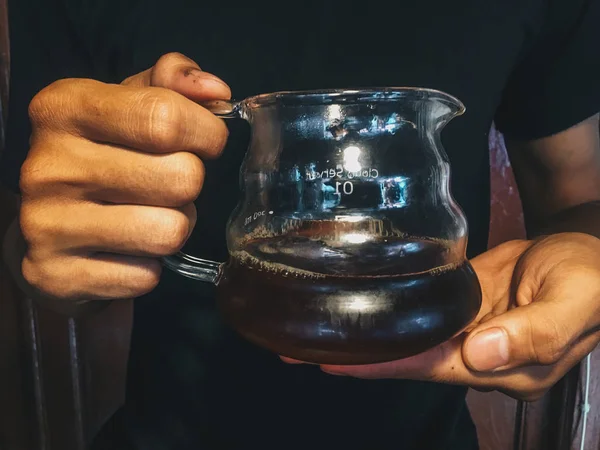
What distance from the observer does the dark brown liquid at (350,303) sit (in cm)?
40

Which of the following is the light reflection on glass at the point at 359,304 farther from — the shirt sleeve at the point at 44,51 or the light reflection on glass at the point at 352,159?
the shirt sleeve at the point at 44,51

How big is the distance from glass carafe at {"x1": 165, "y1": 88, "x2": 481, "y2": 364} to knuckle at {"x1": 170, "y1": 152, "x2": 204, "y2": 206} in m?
0.05

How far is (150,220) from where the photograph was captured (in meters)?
0.43

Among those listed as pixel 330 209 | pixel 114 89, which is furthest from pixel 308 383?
pixel 114 89

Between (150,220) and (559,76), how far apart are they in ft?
1.78

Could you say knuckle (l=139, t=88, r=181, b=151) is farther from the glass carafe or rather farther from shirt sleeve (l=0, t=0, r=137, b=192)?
shirt sleeve (l=0, t=0, r=137, b=192)

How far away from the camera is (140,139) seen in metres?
0.41

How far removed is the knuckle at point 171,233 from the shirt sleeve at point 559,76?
0.50 metres

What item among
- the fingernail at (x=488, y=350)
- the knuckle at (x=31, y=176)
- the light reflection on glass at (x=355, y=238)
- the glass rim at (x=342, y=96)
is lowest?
the fingernail at (x=488, y=350)

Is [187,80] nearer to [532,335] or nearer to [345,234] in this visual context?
[345,234]

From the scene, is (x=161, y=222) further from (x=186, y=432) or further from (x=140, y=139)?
(x=186, y=432)

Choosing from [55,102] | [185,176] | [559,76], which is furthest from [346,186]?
[559,76]

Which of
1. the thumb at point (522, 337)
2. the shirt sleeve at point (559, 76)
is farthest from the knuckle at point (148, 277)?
the shirt sleeve at point (559, 76)

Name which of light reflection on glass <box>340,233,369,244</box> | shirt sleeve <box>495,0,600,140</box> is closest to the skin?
light reflection on glass <box>340,233,369,244</box>
